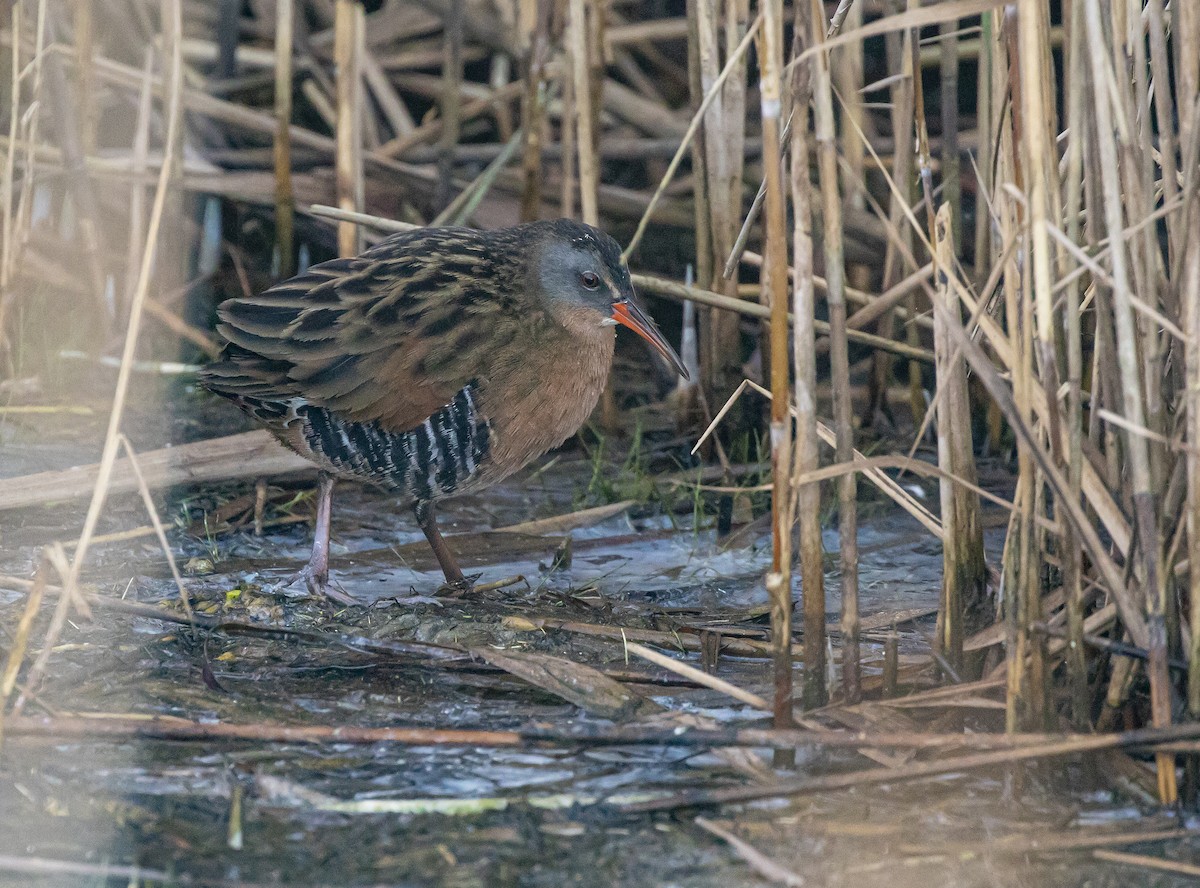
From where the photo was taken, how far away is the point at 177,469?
4156 mm

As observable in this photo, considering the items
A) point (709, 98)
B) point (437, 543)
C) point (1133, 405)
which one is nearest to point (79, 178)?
point (437, 543)

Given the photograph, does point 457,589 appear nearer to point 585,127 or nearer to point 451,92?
point 585,127

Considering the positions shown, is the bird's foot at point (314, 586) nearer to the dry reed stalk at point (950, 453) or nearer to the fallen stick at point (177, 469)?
the fallen stick at point (177, 469)

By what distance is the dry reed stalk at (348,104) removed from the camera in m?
4.81

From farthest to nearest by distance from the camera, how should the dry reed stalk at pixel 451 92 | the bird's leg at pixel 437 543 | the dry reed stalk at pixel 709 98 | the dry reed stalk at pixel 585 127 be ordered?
the dry reed stalk at pixel 451 92, the dry reed stalk at pixel 585 127, the bird's leg at pixel 437 543, the dry reed stalk at pixel 709 98

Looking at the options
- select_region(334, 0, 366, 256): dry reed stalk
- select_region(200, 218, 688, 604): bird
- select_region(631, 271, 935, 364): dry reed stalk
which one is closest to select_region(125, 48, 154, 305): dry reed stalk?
select_region(334, 0, 366, 256): dry reed stalk

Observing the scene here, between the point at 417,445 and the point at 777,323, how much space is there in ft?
4.93

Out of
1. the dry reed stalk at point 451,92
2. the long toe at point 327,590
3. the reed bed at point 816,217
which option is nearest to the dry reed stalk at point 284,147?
the reed bed at point 816,217

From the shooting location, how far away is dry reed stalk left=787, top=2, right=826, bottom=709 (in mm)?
2500

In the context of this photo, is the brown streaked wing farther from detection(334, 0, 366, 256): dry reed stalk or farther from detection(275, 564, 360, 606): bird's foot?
detection(334, 0, 366, 256): dry reed stalk

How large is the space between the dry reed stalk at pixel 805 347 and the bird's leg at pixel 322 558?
145 cm

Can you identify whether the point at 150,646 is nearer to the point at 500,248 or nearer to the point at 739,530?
the point at 500,248

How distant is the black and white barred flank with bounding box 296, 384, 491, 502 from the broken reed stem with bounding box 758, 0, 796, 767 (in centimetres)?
137

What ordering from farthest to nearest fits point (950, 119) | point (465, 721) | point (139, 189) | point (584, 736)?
1. point (139, 189)
2. point (950, 119)
3. point (465, 721)
4. point (584, 736)
